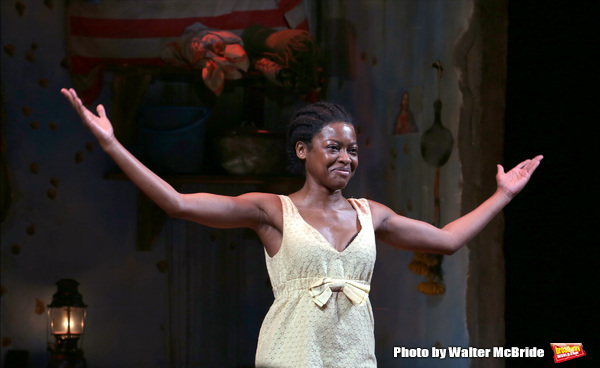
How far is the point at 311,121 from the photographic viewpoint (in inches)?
96.6

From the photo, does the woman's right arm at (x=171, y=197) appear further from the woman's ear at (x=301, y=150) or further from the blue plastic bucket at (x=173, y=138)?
the blue plastic bucket at (x=173, y=138)

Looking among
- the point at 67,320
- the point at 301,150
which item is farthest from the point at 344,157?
the point at 67,320

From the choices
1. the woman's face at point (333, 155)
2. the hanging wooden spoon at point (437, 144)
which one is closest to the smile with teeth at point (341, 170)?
the woman's face at point (333, 155)

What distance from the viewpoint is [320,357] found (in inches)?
88.7

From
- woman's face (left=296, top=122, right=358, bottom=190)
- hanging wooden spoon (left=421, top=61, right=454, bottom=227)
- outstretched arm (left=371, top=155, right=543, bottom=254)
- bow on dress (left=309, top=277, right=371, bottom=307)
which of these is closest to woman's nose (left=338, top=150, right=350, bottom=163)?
woman's face (left=296, top=122, right=358, bottom=190)

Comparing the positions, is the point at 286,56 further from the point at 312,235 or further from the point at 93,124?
the point at 93,124

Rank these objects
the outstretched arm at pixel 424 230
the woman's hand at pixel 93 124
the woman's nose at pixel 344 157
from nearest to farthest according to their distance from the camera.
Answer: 1. the woman's hand at pixel 93 124
2. the woman's nose at pixel 344 157
3. the outstretched arm at pixel 424 230

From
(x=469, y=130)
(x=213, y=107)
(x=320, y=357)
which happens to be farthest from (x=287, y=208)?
(x=213, y=107)

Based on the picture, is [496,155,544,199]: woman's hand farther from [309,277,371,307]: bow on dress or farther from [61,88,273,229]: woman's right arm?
[61,88,273,229]: woman's right arm

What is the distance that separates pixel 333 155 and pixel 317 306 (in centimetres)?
45

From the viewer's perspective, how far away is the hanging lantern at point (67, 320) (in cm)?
374

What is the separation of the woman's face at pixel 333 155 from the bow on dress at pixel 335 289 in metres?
0.29

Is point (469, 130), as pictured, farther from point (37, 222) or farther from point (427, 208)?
point (37, 222)

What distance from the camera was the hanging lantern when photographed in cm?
374
